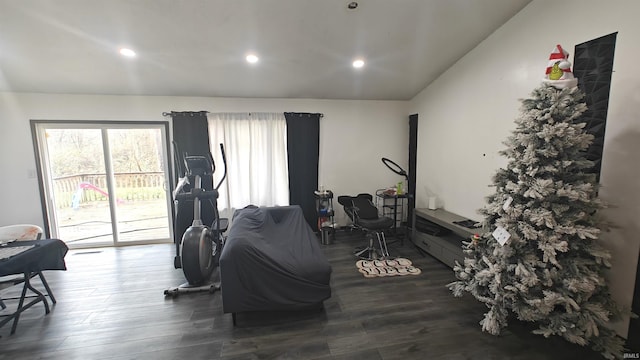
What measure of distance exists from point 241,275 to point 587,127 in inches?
117

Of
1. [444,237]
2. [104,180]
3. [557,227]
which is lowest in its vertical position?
[444,237]

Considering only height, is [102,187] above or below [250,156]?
below

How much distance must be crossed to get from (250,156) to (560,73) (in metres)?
3.69

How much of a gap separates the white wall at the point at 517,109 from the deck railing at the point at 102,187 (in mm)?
4264

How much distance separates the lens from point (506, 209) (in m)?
1.96

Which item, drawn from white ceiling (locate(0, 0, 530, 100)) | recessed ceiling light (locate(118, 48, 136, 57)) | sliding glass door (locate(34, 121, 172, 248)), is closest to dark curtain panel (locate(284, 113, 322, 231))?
white ceiling (locate(0, 0, 530, 100))

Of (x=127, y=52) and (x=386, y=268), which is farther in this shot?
(x=386, y=268)

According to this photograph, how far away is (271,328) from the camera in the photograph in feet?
6.96

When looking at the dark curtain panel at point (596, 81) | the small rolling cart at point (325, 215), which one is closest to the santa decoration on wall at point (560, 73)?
the dark curtain panel at point (596, 81)

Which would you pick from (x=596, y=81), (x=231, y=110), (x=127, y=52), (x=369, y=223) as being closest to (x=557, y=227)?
(x=596, y=81)

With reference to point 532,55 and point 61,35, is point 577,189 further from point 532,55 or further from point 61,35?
point 61,35

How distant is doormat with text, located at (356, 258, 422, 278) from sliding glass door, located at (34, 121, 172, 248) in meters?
3.12

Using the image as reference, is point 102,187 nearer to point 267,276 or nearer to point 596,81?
point 267,276

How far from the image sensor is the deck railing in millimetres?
3857
